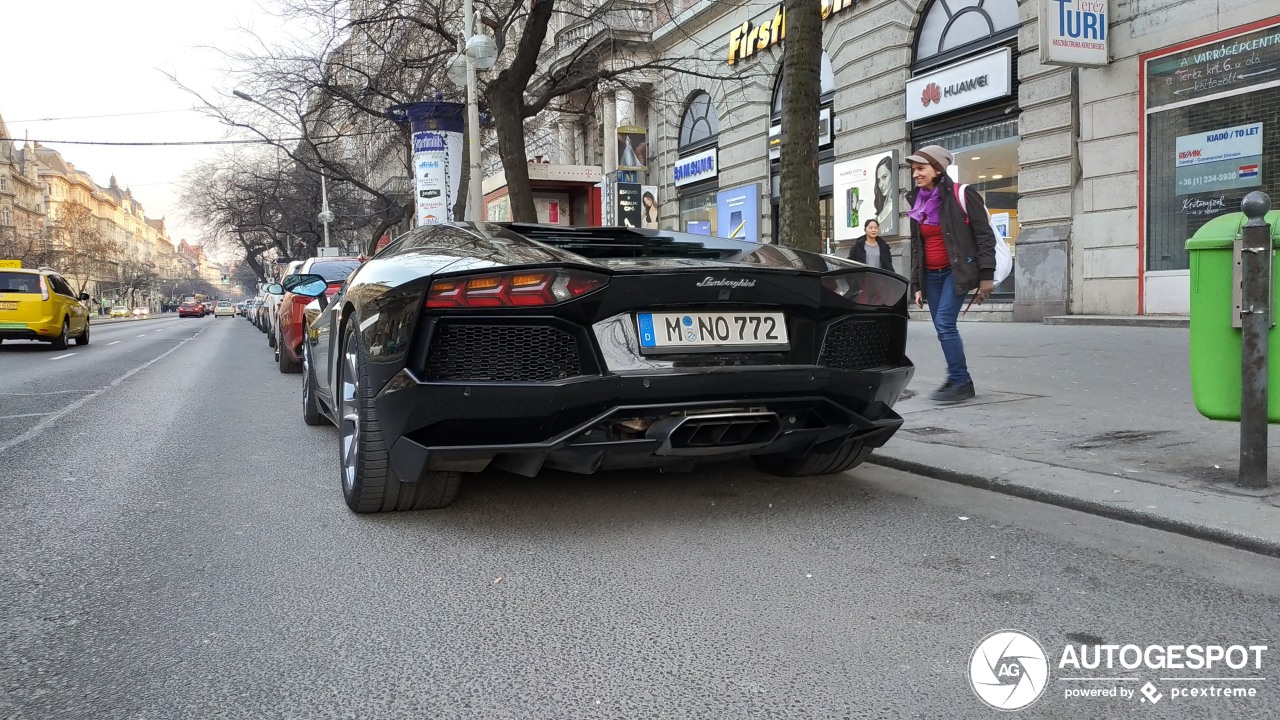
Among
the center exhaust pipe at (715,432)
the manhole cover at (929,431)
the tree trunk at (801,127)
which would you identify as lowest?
the manhole cover at (929,431)

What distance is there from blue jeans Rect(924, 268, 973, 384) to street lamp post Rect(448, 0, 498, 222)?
32.4ft

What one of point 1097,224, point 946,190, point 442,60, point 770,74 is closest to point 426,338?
point 946,190

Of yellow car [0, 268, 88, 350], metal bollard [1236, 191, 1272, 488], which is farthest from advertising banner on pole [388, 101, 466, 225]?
metal bollard [1236, 191, 1272, 488]

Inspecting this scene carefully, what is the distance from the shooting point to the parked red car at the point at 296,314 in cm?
1141

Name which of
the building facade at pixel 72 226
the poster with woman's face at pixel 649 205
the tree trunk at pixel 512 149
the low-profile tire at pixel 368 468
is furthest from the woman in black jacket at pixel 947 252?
the building facade at pixel 72 226

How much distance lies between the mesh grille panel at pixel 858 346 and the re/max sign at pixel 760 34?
16.5 metres

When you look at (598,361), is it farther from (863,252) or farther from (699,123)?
(699,123)

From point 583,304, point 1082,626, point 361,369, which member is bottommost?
point 1082,626

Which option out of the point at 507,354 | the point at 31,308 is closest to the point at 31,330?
the point at 31,308

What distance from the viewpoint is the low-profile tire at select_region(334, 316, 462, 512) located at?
365cm

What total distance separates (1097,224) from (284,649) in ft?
45.1

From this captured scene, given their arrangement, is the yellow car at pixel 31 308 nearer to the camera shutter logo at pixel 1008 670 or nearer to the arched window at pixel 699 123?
the arched window at pixel 699 123

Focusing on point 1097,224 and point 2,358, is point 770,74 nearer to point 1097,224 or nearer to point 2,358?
point 1097,224

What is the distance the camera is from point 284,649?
2.51m
